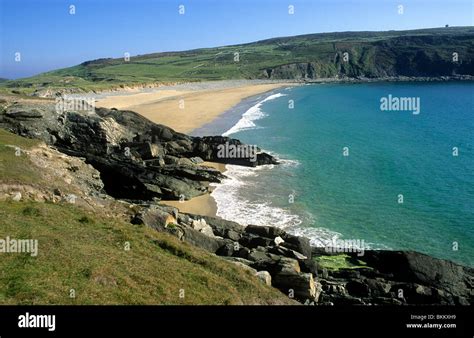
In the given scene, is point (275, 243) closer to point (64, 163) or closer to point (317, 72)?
point (64, 163)

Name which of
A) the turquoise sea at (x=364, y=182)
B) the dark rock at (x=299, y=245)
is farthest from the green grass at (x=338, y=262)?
the turquoise sea at (x=364, y=182)

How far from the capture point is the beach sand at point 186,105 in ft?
111

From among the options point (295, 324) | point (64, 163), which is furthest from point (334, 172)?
point (295, 324)

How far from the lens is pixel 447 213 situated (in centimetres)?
3200

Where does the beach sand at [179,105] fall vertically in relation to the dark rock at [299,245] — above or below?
above

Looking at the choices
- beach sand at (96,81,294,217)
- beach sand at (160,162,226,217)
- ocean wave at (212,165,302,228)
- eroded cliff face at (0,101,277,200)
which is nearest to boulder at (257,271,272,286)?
ocean wave at (212,165,302,228)

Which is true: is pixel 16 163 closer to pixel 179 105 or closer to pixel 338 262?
pixel 338 262

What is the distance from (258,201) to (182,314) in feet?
84.2

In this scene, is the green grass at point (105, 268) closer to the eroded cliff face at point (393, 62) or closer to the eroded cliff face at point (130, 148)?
the eroded cliff face at point (130, 148)

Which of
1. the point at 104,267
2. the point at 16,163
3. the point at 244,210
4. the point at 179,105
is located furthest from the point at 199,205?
the point at 179,105

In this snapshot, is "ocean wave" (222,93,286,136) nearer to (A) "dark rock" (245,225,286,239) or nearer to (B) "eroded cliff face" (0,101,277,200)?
(B) "eroded cliff face" (0,101,277,200)

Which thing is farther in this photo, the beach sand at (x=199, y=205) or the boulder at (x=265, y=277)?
the beach sand at (x=199, y=205)

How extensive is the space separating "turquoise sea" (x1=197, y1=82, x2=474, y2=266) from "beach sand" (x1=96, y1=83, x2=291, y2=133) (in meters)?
5.92

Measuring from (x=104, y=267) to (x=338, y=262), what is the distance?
44.6 ft
